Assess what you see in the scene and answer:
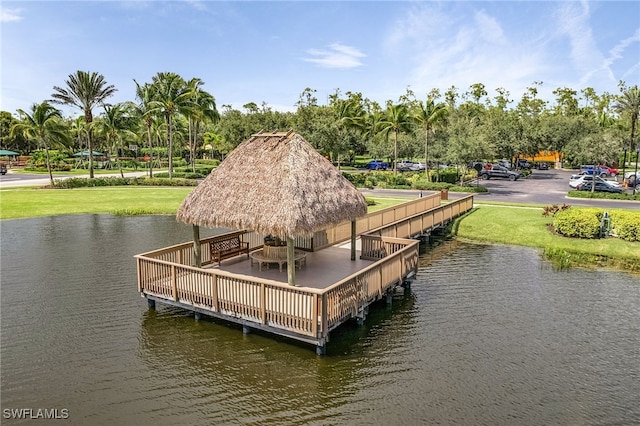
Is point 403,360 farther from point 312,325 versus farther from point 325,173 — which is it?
point 325,173

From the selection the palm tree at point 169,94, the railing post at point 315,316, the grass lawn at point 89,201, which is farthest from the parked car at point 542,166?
the railing post at point 315,316

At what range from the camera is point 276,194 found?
43.5ft

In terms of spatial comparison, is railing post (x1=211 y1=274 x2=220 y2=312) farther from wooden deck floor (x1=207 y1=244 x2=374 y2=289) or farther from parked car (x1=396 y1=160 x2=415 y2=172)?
parked car (x1=396 y1=160 x2=415 y2=172)

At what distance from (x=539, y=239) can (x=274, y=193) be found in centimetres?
1784

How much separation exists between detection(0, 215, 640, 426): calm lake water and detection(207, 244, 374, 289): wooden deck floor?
5.82ft

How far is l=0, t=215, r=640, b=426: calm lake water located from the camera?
9453 mm

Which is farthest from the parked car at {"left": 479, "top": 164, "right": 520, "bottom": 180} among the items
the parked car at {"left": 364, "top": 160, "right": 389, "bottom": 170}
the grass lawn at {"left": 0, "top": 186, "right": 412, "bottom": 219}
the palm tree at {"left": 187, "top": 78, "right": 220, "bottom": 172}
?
the palm tree at {"left": 187, "top": 78, "right": 220, "bottom": 172}

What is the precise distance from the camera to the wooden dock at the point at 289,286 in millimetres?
11656

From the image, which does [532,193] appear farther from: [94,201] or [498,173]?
[94,201]

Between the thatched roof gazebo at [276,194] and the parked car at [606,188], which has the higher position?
the thatched roof gazebo at [276,194]

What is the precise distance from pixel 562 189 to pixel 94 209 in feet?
145

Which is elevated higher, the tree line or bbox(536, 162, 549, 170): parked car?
the tree line

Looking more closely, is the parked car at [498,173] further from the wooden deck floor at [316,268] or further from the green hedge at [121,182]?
the wooden deck floor at [316,268]

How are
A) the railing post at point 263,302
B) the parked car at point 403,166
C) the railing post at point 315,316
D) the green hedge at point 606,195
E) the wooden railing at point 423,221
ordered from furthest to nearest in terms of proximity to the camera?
the parked car at point 403,166 < the green hedge at point 606,195 < the wooden railing at point 423,221 < the railing post at point 263,302 < the railing post at point 315,316
